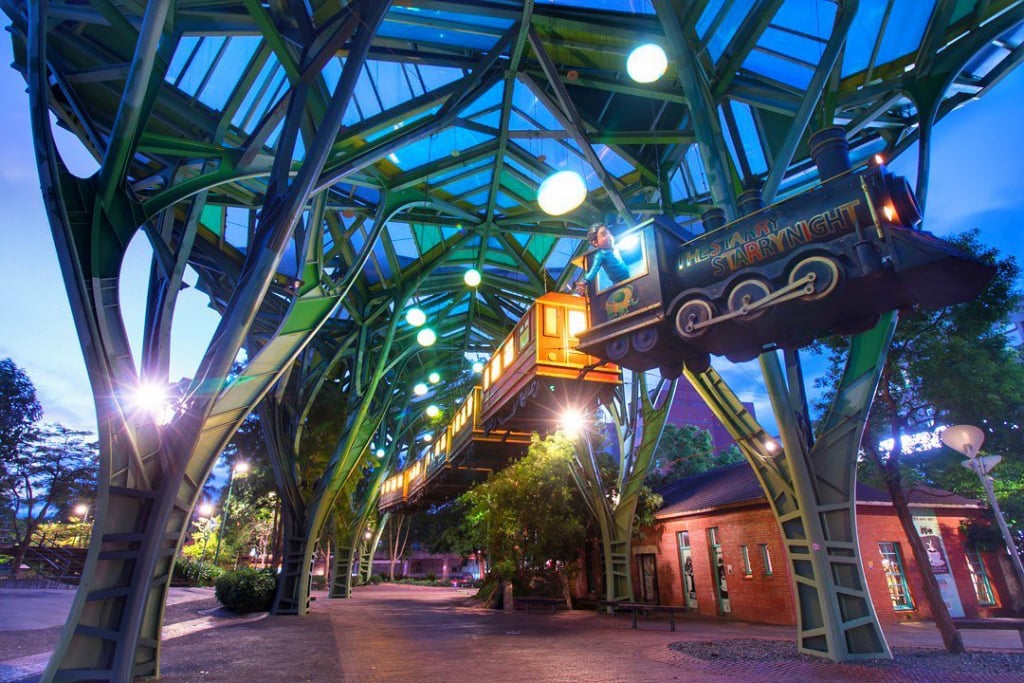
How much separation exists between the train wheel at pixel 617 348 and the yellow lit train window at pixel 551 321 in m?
5.78

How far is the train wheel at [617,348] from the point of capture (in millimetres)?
5500

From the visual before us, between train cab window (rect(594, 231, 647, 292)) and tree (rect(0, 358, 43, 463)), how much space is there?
144ft

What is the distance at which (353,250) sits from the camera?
20.3 metres

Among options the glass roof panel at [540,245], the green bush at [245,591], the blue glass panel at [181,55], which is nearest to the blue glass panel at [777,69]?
the glass roof panel at [540,245]

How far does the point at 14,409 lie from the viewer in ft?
114

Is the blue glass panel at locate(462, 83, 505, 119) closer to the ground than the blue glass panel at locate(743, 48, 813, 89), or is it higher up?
higher up

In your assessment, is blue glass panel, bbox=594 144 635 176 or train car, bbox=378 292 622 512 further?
blue glass panel, bbox=594 144 635 176

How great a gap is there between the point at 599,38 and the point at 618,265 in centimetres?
934

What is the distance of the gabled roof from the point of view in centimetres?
1808

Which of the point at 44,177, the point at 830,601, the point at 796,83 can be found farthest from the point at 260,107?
the point at 830,601

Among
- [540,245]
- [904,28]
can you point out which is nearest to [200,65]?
[540,245]

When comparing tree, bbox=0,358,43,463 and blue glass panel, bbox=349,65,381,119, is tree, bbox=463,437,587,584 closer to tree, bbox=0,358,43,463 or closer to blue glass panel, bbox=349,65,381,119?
blue glass panel, bbox=349,65,381,119

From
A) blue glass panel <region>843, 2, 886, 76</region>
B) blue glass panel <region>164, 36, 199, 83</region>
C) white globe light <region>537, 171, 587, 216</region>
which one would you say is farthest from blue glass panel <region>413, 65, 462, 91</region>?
blue glass panel <region>843, 2, 886, 76</region>

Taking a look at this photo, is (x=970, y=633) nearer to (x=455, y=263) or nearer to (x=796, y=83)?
(x=796, y=83)
